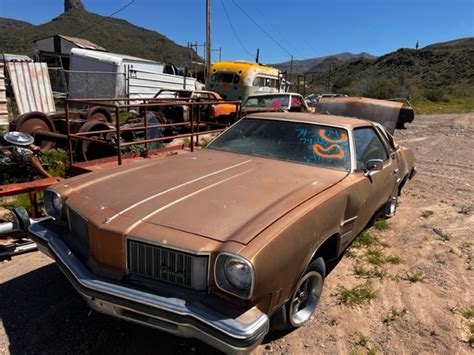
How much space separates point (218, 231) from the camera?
237 centimetres

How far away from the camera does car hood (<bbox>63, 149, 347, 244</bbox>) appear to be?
2.46 m

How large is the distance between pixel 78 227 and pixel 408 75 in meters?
64.5

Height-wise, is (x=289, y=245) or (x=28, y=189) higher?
(x=289, y=245)

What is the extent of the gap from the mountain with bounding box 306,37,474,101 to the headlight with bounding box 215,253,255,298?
32.2m

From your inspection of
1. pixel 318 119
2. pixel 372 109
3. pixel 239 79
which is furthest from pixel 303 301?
pixel 239 79

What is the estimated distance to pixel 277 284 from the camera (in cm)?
234

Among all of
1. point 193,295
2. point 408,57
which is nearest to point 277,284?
point 193,295

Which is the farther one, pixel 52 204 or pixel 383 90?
pixel 383 90

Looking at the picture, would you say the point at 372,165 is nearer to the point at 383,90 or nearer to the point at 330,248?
the point at 330,248

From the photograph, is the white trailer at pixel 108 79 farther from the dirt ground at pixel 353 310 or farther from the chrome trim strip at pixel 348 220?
the chrome trim strip at pixel 348 220

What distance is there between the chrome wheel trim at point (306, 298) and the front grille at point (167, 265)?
33.6 inches

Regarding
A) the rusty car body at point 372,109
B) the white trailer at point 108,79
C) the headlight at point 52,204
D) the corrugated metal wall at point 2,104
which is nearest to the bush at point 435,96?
the white trailer at point 108,79

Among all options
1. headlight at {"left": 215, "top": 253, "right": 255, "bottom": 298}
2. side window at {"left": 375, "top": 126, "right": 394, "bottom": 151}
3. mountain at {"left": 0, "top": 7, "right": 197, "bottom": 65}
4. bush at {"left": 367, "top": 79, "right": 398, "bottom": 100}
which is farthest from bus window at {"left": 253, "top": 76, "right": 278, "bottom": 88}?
mountain at {"left": 0, "top": 7, "right": 197, "bottom": 65}

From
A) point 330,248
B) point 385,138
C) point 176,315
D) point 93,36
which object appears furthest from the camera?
point 93,36
